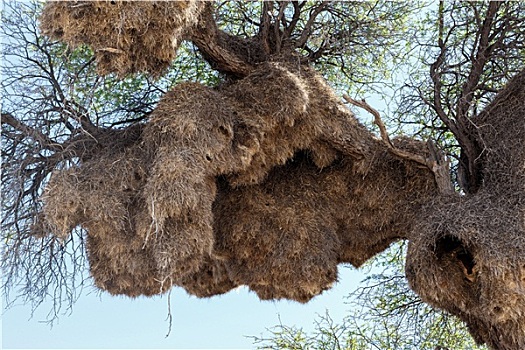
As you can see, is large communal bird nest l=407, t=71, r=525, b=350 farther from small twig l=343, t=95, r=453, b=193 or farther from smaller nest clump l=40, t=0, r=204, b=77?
smaller nest clump l=40, t=0, r=204, b=77

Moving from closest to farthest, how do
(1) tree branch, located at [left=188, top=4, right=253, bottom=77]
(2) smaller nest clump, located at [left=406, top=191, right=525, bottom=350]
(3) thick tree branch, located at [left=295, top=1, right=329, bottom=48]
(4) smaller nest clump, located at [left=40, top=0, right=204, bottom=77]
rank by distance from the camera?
(4) smaller nest clump, located at [left=40, top=0, right=204, bottom=77] < (2) smaller nest clump, located at [left=406, top=191, right=525, bottom=350] < (1) tree branch, located at [left=188, top=4, right=253, bottom=77] < (3) thick tree branch, located at [left=295, top=1, right=329, bottom=48]

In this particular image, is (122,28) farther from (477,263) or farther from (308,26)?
(477,263)

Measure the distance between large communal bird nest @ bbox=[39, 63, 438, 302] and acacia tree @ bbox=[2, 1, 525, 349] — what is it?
2cm

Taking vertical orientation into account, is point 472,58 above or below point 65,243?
above

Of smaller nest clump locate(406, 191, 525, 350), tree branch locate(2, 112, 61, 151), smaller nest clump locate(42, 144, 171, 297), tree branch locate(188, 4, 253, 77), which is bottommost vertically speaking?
smaller nest clump locate(406, 191, 525, 350)

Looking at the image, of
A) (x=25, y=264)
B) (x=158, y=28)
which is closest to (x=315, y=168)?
(x=158, y=28)

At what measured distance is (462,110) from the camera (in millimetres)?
8203

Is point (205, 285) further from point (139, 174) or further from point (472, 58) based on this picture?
point (472, 58)

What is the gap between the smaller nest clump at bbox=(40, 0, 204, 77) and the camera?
626cm

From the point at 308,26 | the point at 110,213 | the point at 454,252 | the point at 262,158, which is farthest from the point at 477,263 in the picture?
the point at 308,26

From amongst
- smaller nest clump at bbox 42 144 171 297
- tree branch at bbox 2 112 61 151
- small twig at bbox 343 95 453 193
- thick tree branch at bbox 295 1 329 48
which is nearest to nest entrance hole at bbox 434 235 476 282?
small twig at bbox 343 95 453 193

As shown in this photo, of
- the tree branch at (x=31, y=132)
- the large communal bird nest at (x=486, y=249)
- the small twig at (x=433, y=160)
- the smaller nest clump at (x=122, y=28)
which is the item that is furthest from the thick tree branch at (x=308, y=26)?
the tree branch at (x=31, y=132)

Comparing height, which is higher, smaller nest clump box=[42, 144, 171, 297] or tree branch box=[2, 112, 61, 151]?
tree branch box=[2, 112, 61, 151]

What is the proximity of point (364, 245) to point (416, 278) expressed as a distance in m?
1.50
